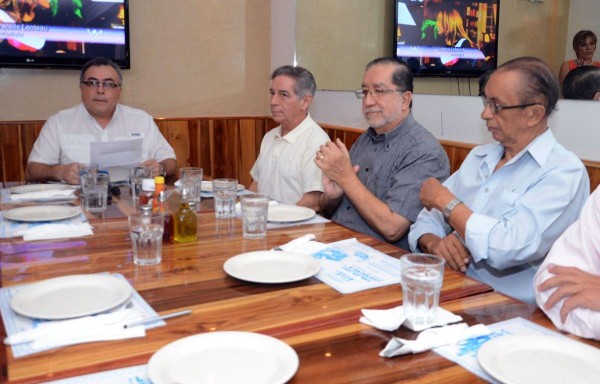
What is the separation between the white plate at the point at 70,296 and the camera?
1100 millimetres

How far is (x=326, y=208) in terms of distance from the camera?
101 inches

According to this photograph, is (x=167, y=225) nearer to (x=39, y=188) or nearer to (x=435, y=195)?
(x=435, y=195)

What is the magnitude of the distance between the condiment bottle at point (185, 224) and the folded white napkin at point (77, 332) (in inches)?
23.5

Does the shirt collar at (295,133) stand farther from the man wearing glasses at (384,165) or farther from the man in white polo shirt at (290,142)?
the man wearing glasses at (384,165)

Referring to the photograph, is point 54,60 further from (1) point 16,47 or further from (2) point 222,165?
(2) point 222,165

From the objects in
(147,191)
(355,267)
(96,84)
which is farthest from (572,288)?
(96,84)

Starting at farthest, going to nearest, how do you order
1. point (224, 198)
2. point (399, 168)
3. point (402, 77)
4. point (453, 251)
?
point (402, 77)
point (399, 168)
point (224, 198)
point (453, 251)

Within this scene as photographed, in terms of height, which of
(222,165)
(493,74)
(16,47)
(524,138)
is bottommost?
(222,165)

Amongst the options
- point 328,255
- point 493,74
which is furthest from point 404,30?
point 328,255

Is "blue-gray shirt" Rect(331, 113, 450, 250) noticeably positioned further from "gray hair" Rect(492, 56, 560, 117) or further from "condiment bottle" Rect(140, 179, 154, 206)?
"condiment bottle" Rect(140, 179, 154, 206)

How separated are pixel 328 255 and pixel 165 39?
3.24 metres

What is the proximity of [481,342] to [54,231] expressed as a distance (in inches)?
51.4

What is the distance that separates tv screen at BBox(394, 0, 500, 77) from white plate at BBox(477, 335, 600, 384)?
3.12 meters

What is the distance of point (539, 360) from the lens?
3.10 ft
